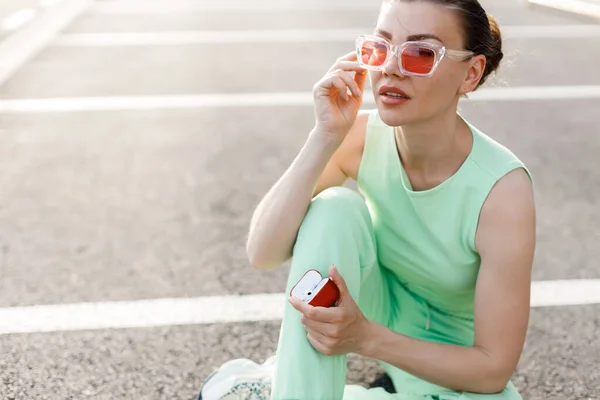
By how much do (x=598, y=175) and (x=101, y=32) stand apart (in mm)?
5139

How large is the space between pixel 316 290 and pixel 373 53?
0.64 metres

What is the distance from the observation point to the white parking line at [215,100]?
566 centimetres

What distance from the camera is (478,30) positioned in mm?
2127

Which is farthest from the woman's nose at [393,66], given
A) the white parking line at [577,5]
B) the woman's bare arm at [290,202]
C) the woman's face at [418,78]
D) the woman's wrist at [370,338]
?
the white parking line at [577,5]

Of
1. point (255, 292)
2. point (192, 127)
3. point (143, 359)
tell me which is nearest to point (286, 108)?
point (192, 127)

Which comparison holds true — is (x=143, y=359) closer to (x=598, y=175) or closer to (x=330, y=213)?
(x=330, y=213)

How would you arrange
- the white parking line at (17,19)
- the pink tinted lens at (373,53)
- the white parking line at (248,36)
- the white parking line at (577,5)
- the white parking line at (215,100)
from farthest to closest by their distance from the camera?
the white parking line at (577,5), the white parking line at (17,19), the white parking line at (248,36), the white parking line at (215,100), the pink tinted lens at (373,53)

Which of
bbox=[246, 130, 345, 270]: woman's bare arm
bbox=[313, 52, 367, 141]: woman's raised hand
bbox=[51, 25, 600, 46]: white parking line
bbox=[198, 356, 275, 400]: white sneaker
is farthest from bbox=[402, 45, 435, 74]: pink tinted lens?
bbox=[51, 25, 600, 46]: white parking line

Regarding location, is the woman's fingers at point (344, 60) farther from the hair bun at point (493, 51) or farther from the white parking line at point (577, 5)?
the white parking line at point (577, 5)

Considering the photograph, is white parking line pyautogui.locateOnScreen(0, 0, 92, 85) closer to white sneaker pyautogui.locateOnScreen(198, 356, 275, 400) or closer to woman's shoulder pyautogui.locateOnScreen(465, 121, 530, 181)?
white sneaker pyautogui.locateOnScreen(198, 356, 275, 400)

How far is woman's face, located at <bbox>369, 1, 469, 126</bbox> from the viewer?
2.08 meters

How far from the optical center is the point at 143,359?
9.34ft

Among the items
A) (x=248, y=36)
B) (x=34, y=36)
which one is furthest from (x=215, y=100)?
(x=34, y=36)

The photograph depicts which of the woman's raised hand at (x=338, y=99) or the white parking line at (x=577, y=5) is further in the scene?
the white parking line at (x=577, y=5)
